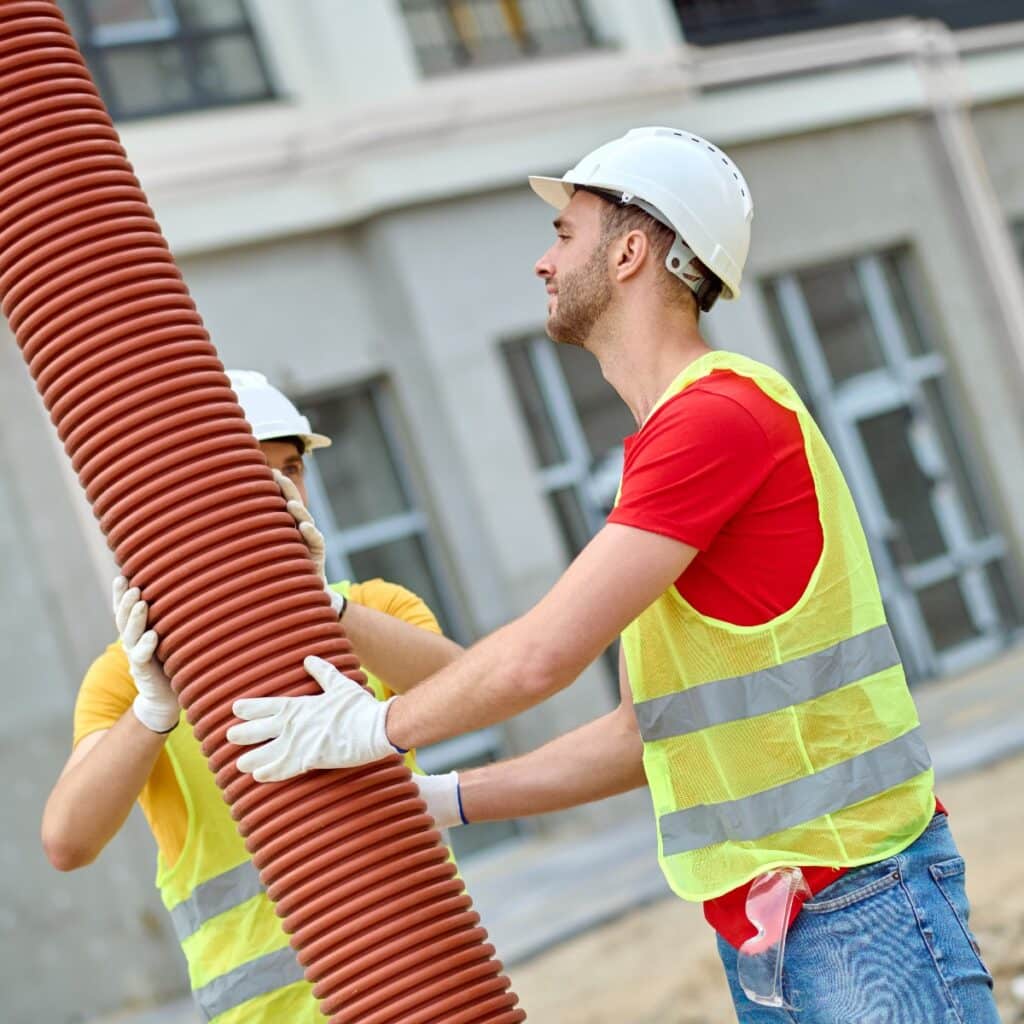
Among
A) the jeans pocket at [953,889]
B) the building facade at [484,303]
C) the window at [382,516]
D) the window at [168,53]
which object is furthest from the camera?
the window at [382,516]

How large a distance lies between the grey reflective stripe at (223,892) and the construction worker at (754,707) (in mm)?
641

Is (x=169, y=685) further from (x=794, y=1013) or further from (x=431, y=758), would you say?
(x=431, y=758)

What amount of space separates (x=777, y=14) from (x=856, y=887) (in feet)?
40.1

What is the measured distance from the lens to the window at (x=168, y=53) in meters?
10.7

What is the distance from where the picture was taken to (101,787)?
2805 millimetres

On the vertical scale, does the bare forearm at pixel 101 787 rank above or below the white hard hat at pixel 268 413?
below

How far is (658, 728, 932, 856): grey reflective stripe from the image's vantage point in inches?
94.2

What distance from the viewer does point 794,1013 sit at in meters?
2.41

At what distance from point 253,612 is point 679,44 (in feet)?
36.5

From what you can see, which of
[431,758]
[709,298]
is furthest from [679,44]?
[709,298]

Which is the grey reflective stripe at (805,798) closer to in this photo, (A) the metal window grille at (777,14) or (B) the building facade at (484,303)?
(B) the building facade at (484,303)

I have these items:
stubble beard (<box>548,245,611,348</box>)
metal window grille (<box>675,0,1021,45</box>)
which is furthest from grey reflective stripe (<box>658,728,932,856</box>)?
metal window grille (<box>675,0,1021,45</box>)

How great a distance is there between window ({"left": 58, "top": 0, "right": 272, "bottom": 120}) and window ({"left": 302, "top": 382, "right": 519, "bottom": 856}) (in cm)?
217

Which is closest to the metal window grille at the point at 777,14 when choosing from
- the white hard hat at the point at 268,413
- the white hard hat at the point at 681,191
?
the white hard hat at the point at 268,413
